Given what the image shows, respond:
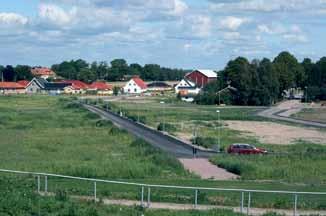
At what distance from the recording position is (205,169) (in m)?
49.4

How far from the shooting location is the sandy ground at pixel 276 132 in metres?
81.9

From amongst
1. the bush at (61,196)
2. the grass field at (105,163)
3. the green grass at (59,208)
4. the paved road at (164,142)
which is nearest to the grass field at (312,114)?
the paved road at (164,142)

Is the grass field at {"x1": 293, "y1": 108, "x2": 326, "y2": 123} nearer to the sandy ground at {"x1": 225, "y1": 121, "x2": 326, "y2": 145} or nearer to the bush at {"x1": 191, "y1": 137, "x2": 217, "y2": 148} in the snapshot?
the sandy ground at {"x1": 225, "y1": 121, "x2": 326, "y2": 145}

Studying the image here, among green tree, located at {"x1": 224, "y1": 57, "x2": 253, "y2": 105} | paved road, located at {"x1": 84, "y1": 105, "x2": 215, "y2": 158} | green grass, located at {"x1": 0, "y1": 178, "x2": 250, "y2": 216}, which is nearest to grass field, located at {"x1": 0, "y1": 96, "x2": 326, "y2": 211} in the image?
paved road, located at {"x1": 84, "y1": 105, "x2": 215, "y2": 158}

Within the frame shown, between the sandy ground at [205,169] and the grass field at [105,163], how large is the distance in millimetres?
921

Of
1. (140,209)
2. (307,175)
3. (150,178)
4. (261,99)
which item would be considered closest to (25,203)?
(140,209)

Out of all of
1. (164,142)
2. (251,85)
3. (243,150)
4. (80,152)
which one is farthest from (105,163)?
(251,85)

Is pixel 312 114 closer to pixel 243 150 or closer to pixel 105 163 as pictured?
pixel 243 150

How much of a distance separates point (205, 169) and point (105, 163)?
5.67 metres

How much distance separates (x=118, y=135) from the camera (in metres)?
78.4

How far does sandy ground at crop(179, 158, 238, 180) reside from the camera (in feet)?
147

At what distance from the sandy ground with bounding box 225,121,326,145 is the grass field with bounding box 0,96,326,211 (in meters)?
14.6

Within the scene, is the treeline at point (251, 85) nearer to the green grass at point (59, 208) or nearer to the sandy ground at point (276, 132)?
the sandy ground at point (276, 132)

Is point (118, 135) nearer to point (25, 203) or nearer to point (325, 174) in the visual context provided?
point (325, 174)
